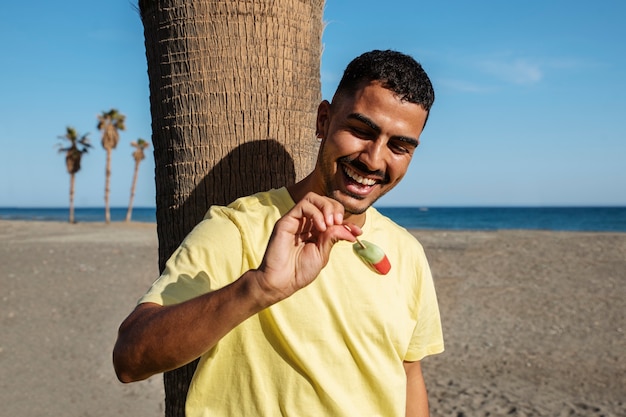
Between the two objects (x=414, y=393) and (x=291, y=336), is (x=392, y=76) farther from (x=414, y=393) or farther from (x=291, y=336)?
(x=414, y=393)

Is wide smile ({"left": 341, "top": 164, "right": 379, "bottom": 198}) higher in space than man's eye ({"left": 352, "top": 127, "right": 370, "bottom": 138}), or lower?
lower

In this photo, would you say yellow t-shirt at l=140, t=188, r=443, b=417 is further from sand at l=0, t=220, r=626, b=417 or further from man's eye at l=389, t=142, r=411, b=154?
sand at l=0, t=220, r=626, b=417

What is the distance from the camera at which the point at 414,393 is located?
7.93 ft

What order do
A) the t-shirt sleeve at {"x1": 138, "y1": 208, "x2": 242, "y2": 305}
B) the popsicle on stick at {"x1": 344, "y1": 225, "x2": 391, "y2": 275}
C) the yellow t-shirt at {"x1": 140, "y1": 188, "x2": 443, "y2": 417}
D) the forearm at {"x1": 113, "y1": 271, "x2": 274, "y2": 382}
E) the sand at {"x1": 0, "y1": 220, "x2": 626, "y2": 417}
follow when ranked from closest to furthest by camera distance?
the forearm at {"x1": 113, "y1": 271, "x2": 274, "y2": 382} < the t-shirt sleeve at {"x1": 138, "y1": 208, "x2": 242, "y2": 305} < the yellow t-shirt at {"x1": 140, "y1": 188, "x2": 443, "y2": 417} < the popsicle on stick at {"x1": 344, "y1": 225, "x2": 391, "y2": 275} < the sand at {"x1": 0, "y1": 220, "x2": 626, "y2": 417}

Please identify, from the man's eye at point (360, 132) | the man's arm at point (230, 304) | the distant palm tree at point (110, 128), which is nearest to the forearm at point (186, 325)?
the man's arm at point (230, 304)

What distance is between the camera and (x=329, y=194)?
2.15m

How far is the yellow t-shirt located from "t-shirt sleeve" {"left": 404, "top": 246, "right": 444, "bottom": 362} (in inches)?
6.4

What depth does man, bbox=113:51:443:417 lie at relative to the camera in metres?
1.67

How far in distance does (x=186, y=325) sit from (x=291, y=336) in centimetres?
39

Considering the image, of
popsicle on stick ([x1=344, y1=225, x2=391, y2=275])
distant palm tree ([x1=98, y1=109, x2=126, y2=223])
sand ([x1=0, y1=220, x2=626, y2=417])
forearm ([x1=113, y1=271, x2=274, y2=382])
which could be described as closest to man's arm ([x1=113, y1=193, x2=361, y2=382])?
forearm ([x1=113, y1=271, x2=274, y2=382])

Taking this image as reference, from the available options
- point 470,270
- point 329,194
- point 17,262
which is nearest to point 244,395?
point 329,194

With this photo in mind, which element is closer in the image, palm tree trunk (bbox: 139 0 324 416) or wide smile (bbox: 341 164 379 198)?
wide smile (bbox: 341 164 379 198)

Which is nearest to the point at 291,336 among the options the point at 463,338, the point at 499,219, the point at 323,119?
the point at 323,119

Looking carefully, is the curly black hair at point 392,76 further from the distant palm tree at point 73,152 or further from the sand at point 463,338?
the distant palm tree at point 73,152
